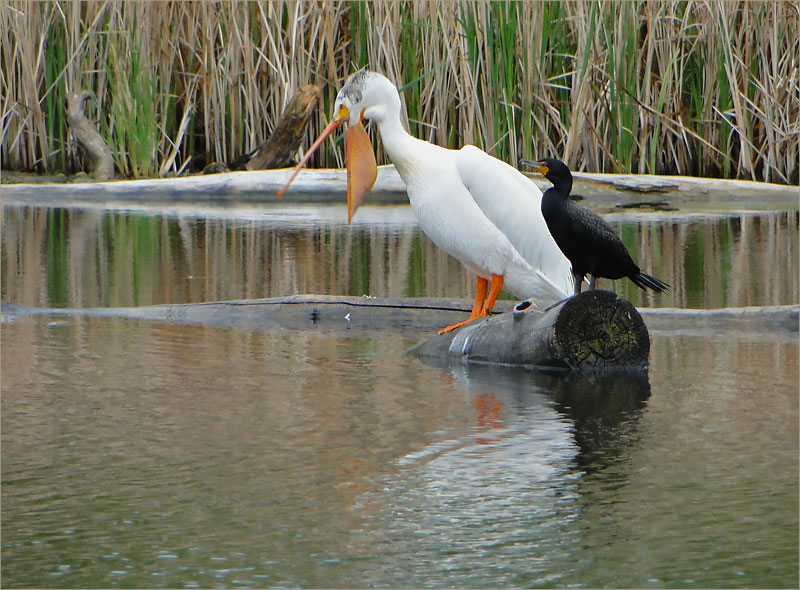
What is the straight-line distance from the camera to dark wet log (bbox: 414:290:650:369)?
5.41m

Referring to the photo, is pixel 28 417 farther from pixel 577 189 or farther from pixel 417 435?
pixel 577 189

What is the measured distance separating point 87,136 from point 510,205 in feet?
30.1

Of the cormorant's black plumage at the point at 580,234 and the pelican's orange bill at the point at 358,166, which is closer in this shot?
the cormorant's black plumage at the point at 580,234

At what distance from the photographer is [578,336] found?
216 inches

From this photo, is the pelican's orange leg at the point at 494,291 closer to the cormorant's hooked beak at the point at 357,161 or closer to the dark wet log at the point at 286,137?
the cormorant's hooked beak at the point at 357,161

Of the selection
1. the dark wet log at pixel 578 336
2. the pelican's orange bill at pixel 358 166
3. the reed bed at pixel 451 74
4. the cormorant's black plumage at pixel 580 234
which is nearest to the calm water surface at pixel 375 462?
the dark wet log at pixel 578 336

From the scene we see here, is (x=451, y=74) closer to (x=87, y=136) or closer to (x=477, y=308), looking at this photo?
(x=87, y=136)

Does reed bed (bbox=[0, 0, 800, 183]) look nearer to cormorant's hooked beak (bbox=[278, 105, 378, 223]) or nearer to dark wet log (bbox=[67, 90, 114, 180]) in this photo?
dark wet log (bbox=[67, 90, 114, 180])

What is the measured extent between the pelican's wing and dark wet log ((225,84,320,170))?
7378 millimetres

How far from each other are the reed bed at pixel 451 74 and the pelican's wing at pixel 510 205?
249 inches

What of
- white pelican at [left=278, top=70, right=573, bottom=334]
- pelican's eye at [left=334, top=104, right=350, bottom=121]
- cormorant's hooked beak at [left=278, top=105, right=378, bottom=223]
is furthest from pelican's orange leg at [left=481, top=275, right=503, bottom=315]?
pelican's eye at [left=334, top=104, right=350, bottom=121]

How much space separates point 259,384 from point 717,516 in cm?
223

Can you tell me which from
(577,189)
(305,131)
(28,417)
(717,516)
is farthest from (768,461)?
(305,131)

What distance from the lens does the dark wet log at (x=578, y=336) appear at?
5414 millimetres
